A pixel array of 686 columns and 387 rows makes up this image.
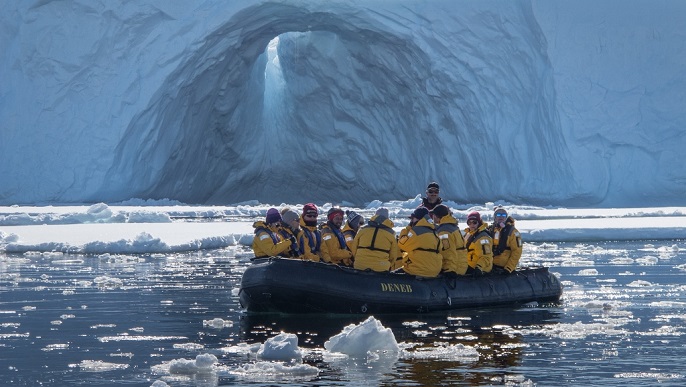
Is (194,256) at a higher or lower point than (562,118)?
lower

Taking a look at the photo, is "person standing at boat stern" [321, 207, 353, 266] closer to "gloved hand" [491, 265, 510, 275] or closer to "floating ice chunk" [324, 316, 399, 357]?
"gloved hand" [491, 265, 510, 275]

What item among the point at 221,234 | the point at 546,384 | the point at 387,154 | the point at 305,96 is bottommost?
the point at 546,384

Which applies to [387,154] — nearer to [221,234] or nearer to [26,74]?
[26,74]

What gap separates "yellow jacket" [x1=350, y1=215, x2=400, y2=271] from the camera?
10.2 meters

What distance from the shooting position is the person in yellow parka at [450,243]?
34.4 feet

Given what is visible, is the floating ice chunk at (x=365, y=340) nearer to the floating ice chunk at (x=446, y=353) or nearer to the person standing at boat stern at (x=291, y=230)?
the floating ice chunk at (x=446, y=353)

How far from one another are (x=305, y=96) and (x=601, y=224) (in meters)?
17.7

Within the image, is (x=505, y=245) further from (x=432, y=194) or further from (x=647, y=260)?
(x=647, y=260)

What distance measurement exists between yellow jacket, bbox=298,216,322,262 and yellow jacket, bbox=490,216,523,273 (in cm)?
202

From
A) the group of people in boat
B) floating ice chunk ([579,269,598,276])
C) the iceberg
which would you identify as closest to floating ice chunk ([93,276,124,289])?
the group of people in boat

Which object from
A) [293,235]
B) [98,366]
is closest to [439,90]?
[293,235]

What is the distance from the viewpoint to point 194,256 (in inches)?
657

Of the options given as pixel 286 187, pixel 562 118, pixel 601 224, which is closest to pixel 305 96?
pixel 286 187

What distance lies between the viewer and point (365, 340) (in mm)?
7684
